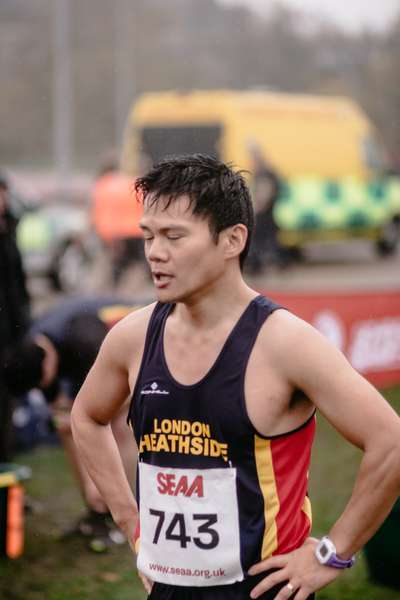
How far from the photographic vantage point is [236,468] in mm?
2410

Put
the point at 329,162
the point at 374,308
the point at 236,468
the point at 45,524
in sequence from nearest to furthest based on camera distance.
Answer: the point at 236,468, the point at 45,524, the point at 374,308, the point at 329,162

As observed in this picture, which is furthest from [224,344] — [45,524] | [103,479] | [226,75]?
[226,75]

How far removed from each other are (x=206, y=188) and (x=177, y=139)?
12.5 meters

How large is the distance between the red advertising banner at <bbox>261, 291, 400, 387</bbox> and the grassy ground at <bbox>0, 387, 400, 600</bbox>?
184 cm

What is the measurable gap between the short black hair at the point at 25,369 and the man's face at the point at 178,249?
2716 mm

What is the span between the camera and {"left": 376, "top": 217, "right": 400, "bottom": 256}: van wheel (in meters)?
13.8

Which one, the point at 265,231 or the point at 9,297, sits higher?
the point at 9,297

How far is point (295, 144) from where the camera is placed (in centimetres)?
1454

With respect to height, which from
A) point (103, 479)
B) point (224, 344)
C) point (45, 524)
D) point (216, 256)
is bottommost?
point (45, 524)

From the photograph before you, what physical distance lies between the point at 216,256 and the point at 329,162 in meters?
12.5

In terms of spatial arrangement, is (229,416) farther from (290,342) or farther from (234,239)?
(234,239)

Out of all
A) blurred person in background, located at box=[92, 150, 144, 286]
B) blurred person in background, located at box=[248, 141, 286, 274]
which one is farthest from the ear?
blurred person in background, located at box=[92, 150, 144, 286]

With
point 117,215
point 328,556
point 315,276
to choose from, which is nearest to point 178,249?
point 328,556

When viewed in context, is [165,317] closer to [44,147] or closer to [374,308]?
[374,308]
